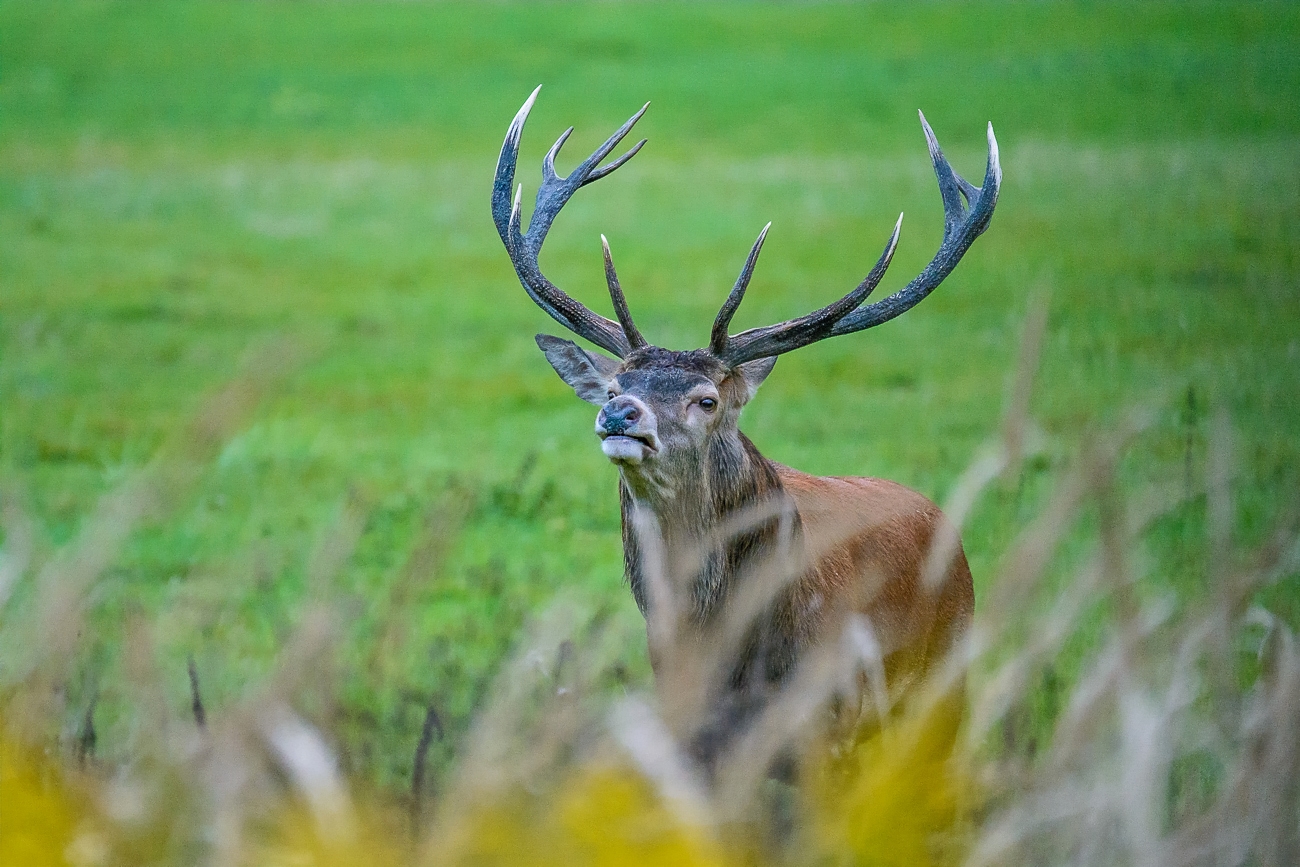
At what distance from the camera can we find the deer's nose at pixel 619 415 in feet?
14.6

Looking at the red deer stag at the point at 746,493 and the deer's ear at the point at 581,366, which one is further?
the deer's ear at the point at 581,366

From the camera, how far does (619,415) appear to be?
4457mm

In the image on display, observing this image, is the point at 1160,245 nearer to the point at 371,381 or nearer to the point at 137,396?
the point at 371,381

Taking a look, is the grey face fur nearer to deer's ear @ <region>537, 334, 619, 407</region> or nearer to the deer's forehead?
the deer's forehead

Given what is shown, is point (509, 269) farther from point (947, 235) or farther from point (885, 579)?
point (885, 579)

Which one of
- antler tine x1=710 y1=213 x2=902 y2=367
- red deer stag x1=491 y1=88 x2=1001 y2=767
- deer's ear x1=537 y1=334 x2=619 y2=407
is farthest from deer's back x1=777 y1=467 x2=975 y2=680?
deer's ear x1=537 y1=334 x2=619 y2=407

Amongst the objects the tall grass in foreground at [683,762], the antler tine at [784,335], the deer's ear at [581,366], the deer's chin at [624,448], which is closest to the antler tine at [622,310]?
the deer's ear at [581,366]

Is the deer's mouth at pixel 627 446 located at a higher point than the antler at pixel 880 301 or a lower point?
lower

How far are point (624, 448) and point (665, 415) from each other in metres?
0.23

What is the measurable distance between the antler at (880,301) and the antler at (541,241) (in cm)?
32

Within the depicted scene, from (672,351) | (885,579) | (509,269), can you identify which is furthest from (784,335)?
(509,269)

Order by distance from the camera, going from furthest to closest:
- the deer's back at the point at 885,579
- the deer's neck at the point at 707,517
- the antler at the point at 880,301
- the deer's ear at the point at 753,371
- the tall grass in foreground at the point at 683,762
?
1. the deer's ear at the point at 753,371
2. the antler at the point at 880,301
3. the deer's back at the point at 885,579
4. the deer's neck at the point at 707,517
5. the tall grass in foreground at the point at 683,762

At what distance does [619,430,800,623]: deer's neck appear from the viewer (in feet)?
15.4

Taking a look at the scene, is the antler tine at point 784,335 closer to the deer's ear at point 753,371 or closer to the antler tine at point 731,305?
the antler tine at point 731,305
